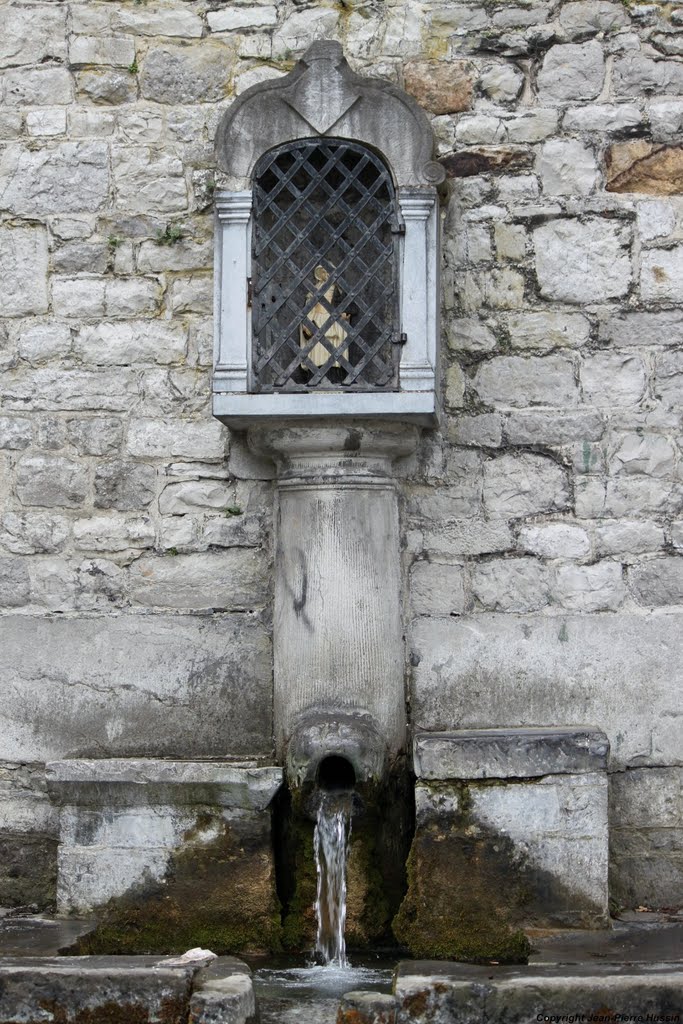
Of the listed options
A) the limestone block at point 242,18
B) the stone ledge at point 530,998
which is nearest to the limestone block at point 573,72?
the limestone block at point 242,18

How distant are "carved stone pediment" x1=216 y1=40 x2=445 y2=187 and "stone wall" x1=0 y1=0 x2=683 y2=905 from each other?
1.08 ft

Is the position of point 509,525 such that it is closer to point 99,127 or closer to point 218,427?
point 218,427

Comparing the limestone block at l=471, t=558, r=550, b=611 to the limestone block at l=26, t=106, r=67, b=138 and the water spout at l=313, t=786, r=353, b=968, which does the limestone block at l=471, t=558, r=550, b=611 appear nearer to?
the water spout at l=313, t=786, r=353, b=968

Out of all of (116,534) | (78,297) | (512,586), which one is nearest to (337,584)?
(512,586)

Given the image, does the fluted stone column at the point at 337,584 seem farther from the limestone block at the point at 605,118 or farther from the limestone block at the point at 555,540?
the limestone block at the point at 605,118

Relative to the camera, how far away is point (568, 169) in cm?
475

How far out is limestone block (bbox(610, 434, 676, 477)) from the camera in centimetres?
466

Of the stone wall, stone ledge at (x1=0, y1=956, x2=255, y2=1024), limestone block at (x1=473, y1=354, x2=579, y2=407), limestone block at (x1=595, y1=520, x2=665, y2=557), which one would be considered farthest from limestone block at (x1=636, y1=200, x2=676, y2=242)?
stone ledge at (x1=0, y1=956, x2=255, y2=1024)

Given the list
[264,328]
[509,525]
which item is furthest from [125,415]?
[509,525]

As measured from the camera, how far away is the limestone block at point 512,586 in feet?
15.3

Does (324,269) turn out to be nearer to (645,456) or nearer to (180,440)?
(180,440)

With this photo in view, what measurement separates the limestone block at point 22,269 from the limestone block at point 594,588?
222cm

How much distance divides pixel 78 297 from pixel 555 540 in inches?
77.5

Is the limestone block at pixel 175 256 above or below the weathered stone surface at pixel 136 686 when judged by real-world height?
above
